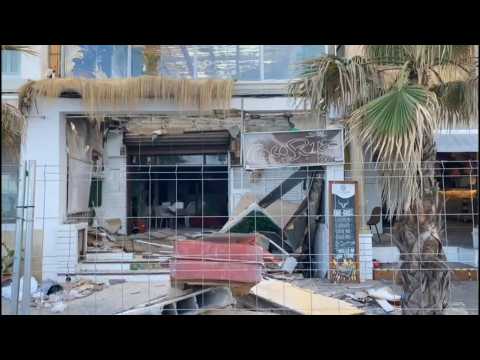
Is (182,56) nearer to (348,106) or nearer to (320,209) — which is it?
(320,209)

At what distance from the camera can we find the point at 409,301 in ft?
15.2

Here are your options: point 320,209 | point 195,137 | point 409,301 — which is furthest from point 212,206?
point 409,301

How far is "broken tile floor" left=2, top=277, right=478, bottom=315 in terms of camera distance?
17.8 feet

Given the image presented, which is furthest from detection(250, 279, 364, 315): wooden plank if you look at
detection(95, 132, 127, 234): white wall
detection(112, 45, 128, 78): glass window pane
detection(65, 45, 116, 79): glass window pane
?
detection(95, 132, 127, 234): white wall

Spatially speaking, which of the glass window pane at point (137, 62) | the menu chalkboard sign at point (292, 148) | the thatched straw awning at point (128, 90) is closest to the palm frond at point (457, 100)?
the menu chalkboard sign at point (292, 148)

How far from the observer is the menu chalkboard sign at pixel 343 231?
305 inches

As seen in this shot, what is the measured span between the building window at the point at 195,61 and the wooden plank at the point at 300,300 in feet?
16.0

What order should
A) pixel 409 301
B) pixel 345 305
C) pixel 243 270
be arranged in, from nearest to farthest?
pixel 409 301 → pixel 243 270 → pixel 345 305

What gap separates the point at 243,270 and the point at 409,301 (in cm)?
184

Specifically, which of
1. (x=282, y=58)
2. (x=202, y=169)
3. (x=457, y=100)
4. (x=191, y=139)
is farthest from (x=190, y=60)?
(x=457, y=100)

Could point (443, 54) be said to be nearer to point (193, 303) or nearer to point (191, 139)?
point (193, 303)

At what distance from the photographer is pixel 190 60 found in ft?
31.3

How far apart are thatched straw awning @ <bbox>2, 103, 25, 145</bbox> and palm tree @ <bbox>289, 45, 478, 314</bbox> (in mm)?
4078

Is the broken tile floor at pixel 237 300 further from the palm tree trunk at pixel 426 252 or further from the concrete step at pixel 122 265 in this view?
the palm tree trunk at pixel 426 252
